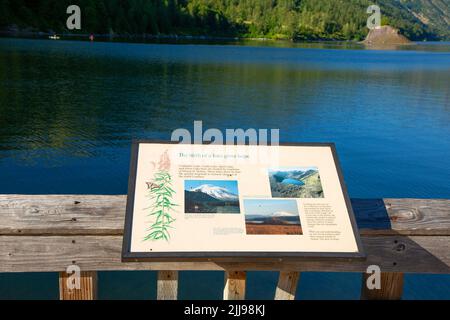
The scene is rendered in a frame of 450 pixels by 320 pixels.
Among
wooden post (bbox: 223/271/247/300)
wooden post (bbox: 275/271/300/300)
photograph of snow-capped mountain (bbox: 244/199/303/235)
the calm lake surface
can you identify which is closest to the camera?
photograph of snow-capped mountain (bbox: 244/199/303/235)

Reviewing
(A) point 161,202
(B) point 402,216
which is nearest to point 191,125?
(B) point 402,216

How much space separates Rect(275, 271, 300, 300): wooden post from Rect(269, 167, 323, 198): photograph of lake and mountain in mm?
624

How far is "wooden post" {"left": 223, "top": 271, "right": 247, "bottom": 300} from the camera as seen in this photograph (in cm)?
353

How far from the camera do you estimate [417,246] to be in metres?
3.69

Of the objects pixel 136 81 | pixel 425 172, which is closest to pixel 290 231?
pixel 425 172

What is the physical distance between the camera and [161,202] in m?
3.34

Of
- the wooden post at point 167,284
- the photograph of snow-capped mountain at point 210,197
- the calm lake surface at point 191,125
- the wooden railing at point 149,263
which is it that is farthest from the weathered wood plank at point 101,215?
the calm lake surface at point 191,125

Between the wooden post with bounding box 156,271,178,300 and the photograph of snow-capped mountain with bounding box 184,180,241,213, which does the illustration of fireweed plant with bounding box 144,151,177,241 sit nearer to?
the photograph of snow-capped mountain with bounding box 184,180,241,213

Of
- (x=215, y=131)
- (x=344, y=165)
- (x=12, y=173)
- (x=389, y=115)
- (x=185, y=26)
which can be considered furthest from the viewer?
(x=185, y=26)

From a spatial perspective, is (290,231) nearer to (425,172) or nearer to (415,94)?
(425,172)

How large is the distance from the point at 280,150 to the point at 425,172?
1712 centimetres

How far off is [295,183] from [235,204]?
1.55 feet

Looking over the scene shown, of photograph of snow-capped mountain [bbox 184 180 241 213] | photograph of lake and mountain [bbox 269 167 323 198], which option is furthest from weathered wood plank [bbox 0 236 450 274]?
photograph of lake and mountain [bbox 269 167 323 198]

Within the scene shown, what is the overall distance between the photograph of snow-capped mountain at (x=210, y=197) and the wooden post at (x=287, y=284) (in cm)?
70
